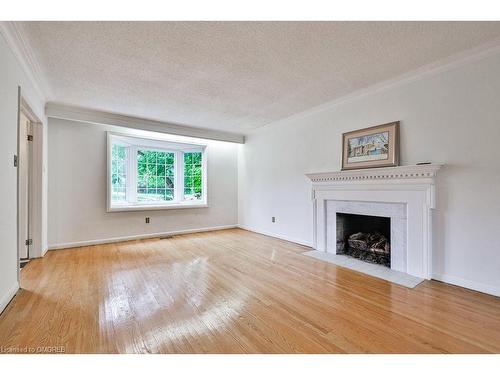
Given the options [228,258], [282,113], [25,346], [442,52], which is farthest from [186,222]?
[442,52]

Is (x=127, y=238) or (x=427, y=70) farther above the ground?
(x=427, y=70)

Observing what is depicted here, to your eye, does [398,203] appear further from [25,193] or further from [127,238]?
[25,193]

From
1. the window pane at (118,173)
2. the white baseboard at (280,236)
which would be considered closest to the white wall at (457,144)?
the white baseboard at (280,236)

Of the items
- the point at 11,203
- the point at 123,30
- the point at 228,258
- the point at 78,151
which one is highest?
the point at 123,30

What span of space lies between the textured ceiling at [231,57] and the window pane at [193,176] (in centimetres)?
207

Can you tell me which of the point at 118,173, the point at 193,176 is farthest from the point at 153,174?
the point at 193,176

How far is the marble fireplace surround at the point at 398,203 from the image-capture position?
252 cm

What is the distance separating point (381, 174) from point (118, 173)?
4.54m

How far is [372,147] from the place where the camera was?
3.06m

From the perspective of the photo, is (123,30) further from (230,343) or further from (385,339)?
(385,339)

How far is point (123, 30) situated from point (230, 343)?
2471 mm

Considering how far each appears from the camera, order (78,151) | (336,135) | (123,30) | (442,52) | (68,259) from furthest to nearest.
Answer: (78,151) < (336,135) < (68,259) < (442,52) < (123,30)

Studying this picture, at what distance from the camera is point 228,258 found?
11.0ft
